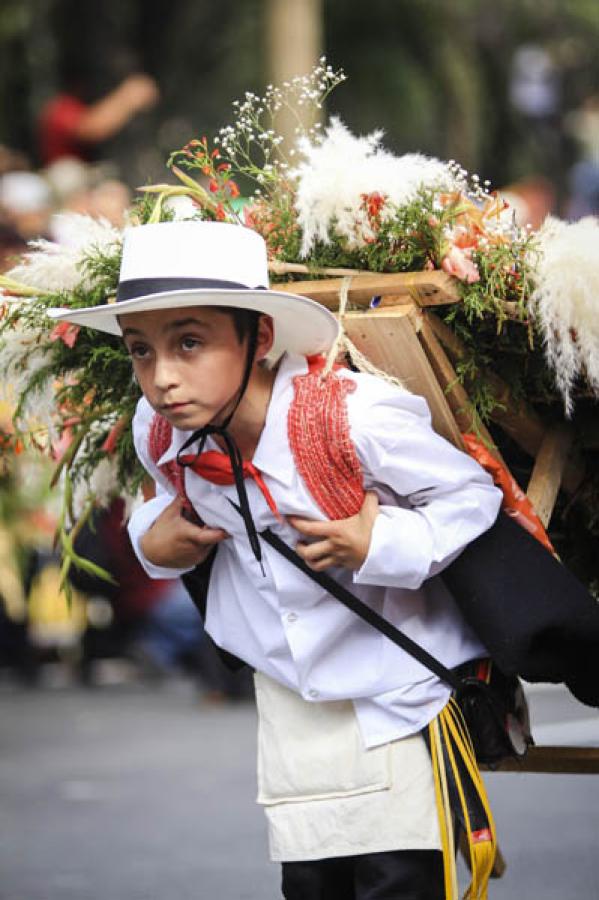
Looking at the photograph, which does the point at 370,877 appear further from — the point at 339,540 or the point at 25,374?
the point at 25,374

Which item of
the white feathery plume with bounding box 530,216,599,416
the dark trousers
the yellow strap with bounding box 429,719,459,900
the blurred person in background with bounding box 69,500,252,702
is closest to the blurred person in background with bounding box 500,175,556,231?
the white feathery plume with bounding box 530,216,599,416

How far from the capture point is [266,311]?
3465 mm

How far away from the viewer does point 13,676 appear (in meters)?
12.0

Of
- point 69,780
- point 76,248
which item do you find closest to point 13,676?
point 69,780

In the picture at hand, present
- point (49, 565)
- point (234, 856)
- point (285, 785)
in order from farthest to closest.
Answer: point (49, 565)
point (234, 856)
point (285, 785)

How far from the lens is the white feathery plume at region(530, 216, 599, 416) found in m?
3.62

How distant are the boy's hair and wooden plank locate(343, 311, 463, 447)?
0.82 ft

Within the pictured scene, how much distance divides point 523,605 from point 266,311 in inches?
32.7

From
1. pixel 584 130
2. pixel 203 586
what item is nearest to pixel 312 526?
pixel 203 586

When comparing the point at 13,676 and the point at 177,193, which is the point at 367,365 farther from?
the point at 13,676

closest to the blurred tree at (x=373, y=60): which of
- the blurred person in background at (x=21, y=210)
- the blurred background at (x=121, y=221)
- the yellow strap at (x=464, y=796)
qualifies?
the blurred background at (x=121, y=221)

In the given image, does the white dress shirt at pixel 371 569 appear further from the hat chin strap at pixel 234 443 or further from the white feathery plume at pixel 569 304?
the white feathery plume at pixel 569 304

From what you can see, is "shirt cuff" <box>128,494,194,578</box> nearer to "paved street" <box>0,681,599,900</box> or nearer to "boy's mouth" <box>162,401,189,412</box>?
"boy's mouth" <box>162,401,189,412</box>

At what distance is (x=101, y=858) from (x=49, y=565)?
4.83 meters
